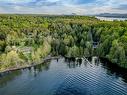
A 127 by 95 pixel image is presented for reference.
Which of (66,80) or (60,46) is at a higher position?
(60,46)

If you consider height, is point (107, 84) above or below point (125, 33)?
below

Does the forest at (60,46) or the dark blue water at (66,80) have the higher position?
the forest at (60,46)

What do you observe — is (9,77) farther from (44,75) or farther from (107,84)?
(107,84)

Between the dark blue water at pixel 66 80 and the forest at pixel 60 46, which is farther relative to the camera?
the forest at pixel 60 46

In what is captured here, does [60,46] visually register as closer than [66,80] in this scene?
No

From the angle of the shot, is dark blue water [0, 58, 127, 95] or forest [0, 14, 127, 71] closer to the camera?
dark blue water [0, 58, 127, 95]

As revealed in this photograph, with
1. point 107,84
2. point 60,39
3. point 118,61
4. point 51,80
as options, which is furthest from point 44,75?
point 60,39

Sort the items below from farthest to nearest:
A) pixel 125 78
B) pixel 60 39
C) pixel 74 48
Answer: pixel 60 39
pixel 74 48
pixel 125 78

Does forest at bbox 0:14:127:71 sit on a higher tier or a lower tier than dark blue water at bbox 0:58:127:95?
higher
